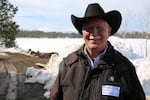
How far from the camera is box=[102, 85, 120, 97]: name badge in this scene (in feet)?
9.42

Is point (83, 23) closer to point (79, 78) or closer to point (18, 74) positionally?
point (79, 78)

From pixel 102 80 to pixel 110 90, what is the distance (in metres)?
0.09

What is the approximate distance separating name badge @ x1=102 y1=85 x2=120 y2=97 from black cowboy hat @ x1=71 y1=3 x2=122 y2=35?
1.59ft

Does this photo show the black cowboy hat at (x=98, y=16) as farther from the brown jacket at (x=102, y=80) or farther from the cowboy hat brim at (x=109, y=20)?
the brown jacket at (x=102, y=80)

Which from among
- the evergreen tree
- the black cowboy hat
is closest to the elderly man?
the black cowboy hat

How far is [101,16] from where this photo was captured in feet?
9.75

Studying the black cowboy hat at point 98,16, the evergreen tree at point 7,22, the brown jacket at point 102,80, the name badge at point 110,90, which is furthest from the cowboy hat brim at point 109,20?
the evergreen tree at point 7,22

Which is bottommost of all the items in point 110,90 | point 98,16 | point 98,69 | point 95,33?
point 110,90

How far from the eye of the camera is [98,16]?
117 inches

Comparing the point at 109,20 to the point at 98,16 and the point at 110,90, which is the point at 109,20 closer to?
the point at 98,16

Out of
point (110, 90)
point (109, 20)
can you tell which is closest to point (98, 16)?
point (109, 20)

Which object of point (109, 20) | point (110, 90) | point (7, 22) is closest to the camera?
point (110, 90)

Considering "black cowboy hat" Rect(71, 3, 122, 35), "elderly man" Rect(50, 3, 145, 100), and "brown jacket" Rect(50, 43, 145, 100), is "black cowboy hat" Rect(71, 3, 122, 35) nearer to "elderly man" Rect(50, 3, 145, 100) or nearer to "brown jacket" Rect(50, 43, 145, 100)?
"elderly man" Rect(50, 3, 145, 100)

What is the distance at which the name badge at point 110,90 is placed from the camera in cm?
287
